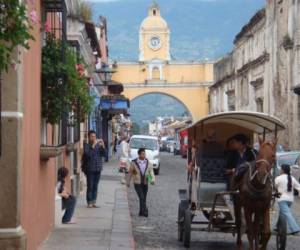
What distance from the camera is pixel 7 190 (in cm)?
859

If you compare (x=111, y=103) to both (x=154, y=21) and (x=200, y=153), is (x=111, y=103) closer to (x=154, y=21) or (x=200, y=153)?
(x=200, y=153)

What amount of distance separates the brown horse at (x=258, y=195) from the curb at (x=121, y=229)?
181 cm

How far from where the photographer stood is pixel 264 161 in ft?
38.4

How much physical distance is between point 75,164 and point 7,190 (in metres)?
13.8

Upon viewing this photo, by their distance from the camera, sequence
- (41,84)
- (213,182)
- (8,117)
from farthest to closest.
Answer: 1. (213,182)
2. (41,84)
3. (8,117)

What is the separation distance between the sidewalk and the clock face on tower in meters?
84.7

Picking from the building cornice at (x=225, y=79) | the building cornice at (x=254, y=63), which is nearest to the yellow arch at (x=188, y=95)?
the building cornice at (x=225, y=79)

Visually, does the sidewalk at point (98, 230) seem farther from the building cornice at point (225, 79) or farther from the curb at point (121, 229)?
the building cornice at point (225, 79)

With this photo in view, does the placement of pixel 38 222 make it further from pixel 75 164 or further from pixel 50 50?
pixel 75 164

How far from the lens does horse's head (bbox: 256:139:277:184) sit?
38.4ft

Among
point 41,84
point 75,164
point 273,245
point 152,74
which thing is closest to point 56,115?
point 41,84

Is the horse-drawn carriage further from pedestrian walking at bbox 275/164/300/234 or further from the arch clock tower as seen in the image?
the arch clock tower

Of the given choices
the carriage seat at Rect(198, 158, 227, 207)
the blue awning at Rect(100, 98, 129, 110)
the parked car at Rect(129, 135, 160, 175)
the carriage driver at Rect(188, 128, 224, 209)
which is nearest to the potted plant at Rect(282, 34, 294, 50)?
the parked car at Rect(129, 135, 160, 175)

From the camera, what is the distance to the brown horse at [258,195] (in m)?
11.8
